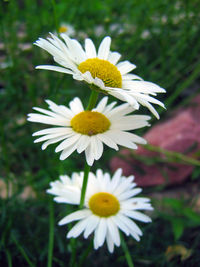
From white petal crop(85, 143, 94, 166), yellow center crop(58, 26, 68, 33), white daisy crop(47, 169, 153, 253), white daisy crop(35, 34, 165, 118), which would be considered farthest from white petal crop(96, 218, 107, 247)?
yellow center crop(58, 26, 68, 33)

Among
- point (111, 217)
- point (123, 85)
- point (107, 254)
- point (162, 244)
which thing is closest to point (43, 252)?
point (107, 254)

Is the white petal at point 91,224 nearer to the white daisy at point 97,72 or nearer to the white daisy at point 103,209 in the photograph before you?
the white daisy at point 103,209

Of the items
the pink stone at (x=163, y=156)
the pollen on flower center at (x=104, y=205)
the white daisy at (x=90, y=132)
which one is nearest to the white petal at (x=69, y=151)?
the white daisy at (x=90, y=132)

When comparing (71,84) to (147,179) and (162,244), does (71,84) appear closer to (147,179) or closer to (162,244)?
(147,179)

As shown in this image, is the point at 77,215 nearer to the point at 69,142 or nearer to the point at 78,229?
the point at 78,229

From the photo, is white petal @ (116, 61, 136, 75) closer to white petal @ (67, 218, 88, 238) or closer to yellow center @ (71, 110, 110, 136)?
yellow center @ (71, 110, 110, 136)

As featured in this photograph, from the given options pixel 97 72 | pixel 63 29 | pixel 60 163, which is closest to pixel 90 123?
pixel 97 72
